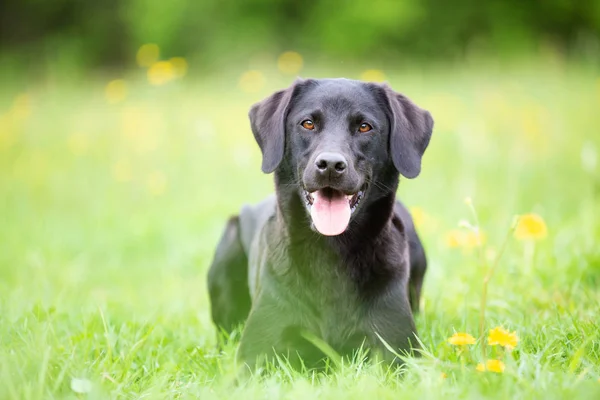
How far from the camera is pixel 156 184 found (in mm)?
7480

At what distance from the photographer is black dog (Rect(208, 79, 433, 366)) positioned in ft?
9.21

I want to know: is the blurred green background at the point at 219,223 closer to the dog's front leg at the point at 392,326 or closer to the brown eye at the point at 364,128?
the dog's front leg at the point at 392,326

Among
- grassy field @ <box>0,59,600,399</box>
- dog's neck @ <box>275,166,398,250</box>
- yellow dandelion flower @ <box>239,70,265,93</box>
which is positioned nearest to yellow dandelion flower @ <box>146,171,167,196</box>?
grassy field @ <box>0,59,600,399</box>

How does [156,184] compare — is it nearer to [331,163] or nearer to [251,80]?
[251,80]

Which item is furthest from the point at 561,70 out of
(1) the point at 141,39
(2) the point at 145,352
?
(1) the point at 141,39

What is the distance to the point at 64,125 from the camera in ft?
32.8

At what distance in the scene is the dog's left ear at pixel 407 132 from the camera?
2908 mm

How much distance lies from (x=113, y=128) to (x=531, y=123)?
5955mm

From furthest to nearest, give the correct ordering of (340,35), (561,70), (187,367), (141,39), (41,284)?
1. (141,39)
2. (340,35)
3. (561,70)
4. (41,284)
5. (187,367)

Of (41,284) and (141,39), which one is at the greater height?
(141,39)

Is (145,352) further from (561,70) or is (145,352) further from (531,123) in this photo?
(561,70)

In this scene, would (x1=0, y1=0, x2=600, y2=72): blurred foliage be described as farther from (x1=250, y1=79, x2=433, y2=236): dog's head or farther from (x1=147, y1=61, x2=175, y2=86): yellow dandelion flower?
(x1=250, y1=79, x2=433, y2=236): dog's head

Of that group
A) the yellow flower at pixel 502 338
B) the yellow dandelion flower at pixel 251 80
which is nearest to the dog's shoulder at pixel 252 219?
the yellow flower at pixel 502 338

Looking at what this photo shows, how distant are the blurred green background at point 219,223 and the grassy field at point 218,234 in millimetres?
19
